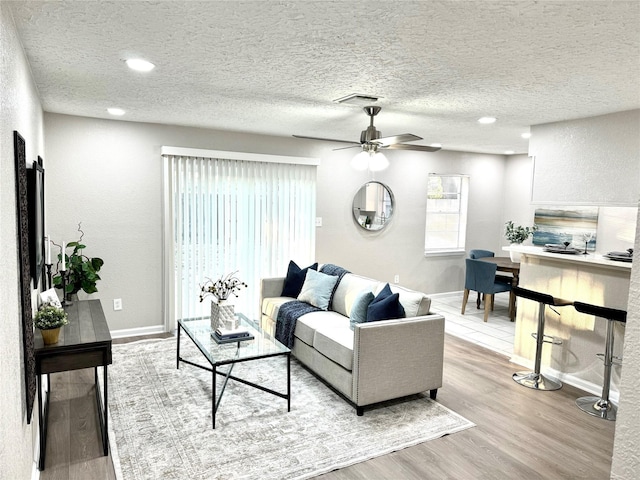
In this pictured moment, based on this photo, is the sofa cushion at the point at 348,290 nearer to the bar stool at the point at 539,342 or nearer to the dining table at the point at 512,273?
the bar stool at the point at 539,342

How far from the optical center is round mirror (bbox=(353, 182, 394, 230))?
20.9 feet

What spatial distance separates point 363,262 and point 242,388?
3.18 m

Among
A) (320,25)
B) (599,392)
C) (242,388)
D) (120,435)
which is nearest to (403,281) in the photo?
(599,392)

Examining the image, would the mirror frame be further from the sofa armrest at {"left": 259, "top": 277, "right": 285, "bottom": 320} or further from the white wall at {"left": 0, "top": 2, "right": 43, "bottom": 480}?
the white wall at {"left": 0, "top": 2, "right": 43, "bottom": 480}

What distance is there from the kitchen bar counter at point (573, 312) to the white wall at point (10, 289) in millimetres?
3958

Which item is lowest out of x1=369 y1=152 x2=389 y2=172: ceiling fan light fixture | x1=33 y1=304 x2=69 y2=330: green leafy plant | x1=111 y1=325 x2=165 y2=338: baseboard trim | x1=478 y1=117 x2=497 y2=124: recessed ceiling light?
x1=111 y1=325 x2=165 y2=338: baseboard trim

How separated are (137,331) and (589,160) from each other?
4845 millimetres

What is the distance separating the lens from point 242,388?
3684 mm

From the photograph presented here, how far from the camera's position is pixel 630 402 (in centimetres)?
82

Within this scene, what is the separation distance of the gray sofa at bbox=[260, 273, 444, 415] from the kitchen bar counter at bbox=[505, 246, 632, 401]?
1337 mm

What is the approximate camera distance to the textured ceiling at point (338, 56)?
1875 mm

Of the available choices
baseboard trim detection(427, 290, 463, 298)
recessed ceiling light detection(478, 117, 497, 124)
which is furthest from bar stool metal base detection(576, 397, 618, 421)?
baseboard trim detection(427, 290, 463, 298)

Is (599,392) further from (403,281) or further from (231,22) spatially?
(231,22)

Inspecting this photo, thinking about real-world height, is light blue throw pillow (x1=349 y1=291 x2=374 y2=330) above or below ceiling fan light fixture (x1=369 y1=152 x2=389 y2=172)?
below
